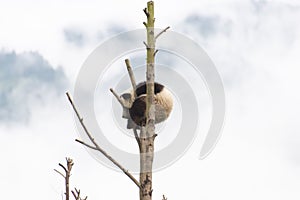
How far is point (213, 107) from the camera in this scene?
13.9ft

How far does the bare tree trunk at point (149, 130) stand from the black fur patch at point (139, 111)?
196 mm

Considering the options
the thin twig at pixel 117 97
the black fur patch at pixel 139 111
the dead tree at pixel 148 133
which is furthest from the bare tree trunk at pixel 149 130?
the thin twig at pixel 117 97

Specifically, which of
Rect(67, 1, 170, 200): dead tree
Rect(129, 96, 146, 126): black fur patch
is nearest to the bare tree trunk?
Rect(67, 1, 170, 200): dead tree

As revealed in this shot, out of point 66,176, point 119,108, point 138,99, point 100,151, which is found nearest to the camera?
point 100,151

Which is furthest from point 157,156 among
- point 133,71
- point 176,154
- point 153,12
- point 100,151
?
point 153,12

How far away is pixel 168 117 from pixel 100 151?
1003mm

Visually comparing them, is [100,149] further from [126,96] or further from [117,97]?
[126,96]

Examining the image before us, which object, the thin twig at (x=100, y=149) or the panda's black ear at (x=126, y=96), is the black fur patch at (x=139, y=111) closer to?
the panda's black ear at (x=126, y=96)

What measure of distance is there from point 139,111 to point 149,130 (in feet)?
1.07

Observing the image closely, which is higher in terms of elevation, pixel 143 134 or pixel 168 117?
pixel 168 117

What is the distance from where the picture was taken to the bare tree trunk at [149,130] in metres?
4.02

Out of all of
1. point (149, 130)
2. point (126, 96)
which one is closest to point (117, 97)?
point (126, 96)

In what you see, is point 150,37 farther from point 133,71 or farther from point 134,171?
point 134,171

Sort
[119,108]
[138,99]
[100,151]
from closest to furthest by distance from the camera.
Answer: [100,151] < [138,99] < [119,108]
